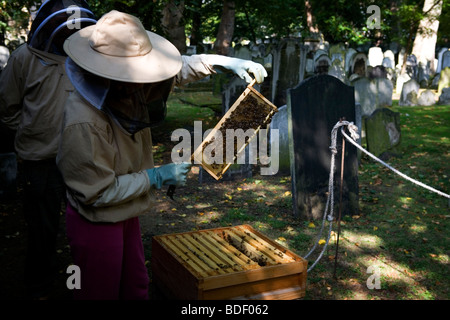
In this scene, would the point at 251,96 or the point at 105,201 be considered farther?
the point at 251,96

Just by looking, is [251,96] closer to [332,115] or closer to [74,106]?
[74,106]

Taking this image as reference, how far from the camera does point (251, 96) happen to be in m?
3.83

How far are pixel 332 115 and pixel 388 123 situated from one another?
11.7 feet

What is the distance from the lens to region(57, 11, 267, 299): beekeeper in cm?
239

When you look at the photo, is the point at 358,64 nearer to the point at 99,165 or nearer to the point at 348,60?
the point at 348,60

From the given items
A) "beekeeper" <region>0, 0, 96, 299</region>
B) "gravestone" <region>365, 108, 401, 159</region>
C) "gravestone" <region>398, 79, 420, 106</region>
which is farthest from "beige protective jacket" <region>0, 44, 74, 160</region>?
"gravestone" <region>398, 79, 420, 106</region>

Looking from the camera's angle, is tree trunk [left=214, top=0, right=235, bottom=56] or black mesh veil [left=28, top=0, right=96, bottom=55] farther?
tree trunk [left=214, top=0, right=235, bottom=56]

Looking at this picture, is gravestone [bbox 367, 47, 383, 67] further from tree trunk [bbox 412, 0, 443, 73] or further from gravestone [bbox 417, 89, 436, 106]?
gravestone [bbox 417, 89, 436, 106]

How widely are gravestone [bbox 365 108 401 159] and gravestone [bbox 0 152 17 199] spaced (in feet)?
22.5

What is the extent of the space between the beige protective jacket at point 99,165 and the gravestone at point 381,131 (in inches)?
289

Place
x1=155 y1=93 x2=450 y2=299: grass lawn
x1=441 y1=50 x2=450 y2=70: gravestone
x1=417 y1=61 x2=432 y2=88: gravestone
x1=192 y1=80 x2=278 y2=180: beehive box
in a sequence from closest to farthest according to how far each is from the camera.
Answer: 1. x1=192 y1=80 x2=278 y2=180: beehive box
2. x1=155 y1=93 x2=450 y2=299: grass lawn
3. x1=417 y1=61 x2=432 y2=88: gravestone
4. x1=441 y1=50 x2=450 y2=70: gravestone

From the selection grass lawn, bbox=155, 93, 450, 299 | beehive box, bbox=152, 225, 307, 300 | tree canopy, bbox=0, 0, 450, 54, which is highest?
tree canopy, bbox=0, 0, 450, 54

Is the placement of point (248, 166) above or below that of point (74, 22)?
below
